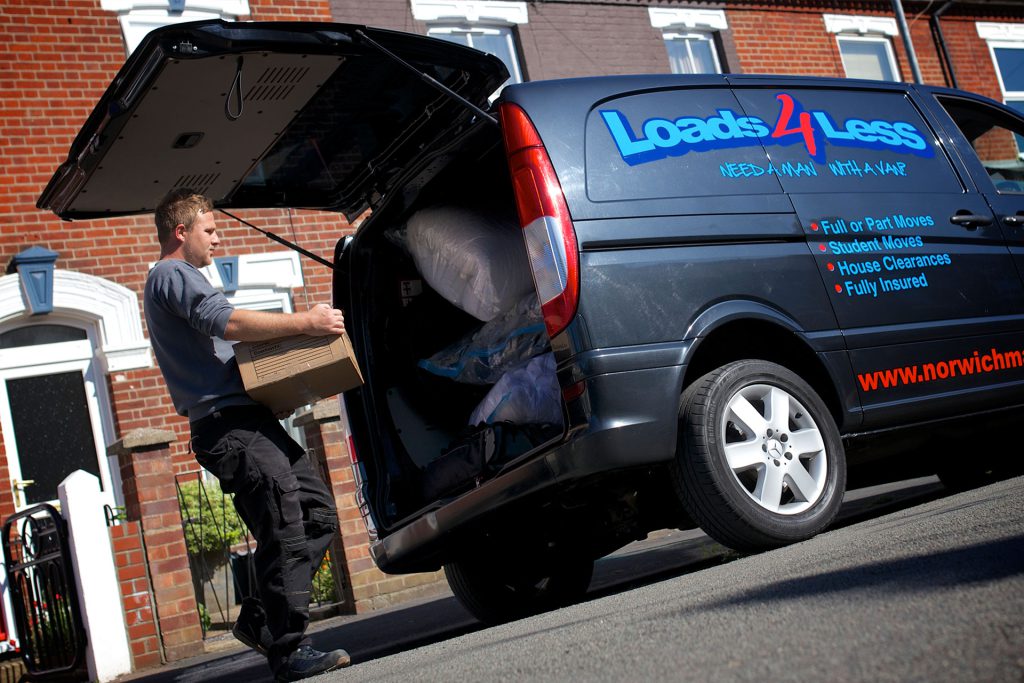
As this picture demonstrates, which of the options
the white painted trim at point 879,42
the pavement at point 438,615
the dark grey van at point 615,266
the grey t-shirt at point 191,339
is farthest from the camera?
the white painted trim at point 879,42

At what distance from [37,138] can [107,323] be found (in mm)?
1965

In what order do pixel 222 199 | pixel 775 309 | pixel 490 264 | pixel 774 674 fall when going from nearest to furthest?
pixel 774 674 < pixel 775 309 < pixel 490 264 < pixel 222 199

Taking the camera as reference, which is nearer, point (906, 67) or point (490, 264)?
point (490, 264)

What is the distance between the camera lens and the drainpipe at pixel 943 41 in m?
17.0

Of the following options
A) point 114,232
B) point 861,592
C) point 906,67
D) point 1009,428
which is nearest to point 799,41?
point 906,67

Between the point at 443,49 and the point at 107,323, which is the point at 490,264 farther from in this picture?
the point at 107,323

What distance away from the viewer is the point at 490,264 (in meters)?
4.43

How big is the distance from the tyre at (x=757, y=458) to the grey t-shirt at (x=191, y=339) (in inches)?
67.2

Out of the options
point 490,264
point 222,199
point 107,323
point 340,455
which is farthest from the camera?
point 107,323

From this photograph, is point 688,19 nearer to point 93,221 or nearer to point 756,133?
point 93,221

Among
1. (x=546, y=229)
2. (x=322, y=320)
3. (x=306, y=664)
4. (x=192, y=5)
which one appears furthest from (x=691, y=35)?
(x=306, y=664)

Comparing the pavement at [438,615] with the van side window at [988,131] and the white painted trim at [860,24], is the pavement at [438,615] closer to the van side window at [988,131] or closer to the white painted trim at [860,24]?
the van side window at [988,131]

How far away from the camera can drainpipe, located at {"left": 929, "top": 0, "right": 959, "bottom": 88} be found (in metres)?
17.0

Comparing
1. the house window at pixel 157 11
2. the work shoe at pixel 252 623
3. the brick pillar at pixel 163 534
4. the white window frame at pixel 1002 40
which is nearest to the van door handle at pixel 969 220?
the work shoe at pixel 252 623
